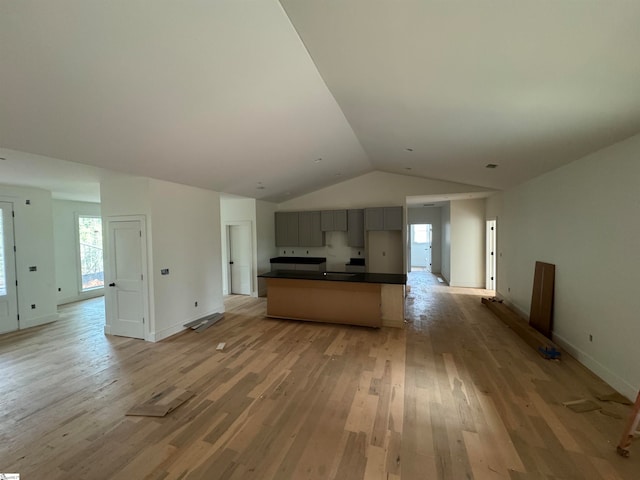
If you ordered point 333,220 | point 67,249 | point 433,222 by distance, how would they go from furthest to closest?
point 433,222 < point 333,220 < point 67,249

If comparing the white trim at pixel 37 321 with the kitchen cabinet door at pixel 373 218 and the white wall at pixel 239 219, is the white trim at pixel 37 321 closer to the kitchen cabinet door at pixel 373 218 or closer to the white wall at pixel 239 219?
the white wall at pixel 239 219

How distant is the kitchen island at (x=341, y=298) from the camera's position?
4520 millimetres

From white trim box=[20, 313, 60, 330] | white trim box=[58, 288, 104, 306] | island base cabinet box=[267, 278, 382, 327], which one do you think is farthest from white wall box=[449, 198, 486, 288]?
white trim box=[58, 288, 104, 306]

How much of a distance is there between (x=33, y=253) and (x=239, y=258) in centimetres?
400

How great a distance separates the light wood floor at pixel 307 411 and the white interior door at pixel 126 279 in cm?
34

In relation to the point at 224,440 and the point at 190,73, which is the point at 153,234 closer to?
the point at 190,73

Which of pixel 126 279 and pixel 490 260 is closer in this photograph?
pixel 126 279

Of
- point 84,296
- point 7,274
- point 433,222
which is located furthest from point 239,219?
point 433,222

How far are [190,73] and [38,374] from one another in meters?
3.95

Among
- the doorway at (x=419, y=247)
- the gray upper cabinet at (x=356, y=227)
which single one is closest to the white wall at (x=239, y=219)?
the gray upper cabinet at (x=356, y=227)

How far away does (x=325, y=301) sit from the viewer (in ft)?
15.7

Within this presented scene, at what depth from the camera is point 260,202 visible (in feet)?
23.5

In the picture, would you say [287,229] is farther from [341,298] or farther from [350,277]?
[341,298]

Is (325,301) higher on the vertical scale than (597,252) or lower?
lower
